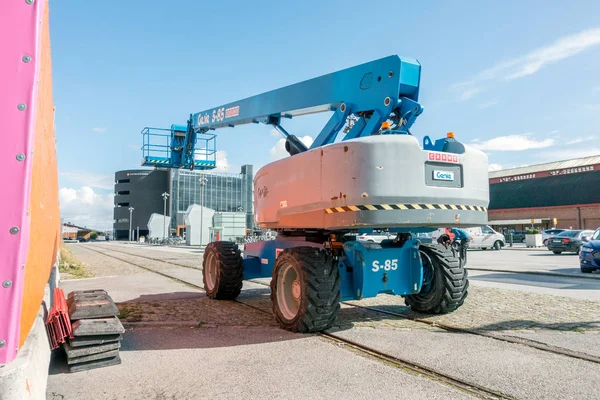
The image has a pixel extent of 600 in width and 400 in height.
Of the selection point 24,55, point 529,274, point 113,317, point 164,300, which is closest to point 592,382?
point 113,317

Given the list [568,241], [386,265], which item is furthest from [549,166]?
[386,265]

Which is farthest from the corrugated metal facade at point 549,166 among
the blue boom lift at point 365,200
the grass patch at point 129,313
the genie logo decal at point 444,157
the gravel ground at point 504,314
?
the grass patch at point 129,313

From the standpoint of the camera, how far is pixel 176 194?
9788 cm

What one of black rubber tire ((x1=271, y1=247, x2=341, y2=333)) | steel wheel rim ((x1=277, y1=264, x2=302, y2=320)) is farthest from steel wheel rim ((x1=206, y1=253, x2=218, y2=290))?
black rubber tire ((x1=271, y1=247, x2=341, y2=333))

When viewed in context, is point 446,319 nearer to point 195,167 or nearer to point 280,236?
point 280,236

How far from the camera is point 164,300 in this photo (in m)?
9.65

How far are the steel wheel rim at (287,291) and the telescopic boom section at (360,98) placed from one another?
2.33m

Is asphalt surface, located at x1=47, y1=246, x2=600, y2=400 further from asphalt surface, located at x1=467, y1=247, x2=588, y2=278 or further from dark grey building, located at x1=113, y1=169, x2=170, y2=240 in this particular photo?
dark grey building, located at x1=113, y1=169, x2=170, y2=240

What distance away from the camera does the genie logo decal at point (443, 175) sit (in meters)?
6.07

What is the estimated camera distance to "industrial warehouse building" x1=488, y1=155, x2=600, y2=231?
2168 inches

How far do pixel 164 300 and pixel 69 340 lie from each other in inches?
193

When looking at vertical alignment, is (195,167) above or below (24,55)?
above

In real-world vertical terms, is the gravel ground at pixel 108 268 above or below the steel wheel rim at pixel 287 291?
below

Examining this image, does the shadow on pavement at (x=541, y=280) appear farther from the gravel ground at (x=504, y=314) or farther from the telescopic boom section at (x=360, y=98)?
the telescopic boom section at (x=360, y=98)
